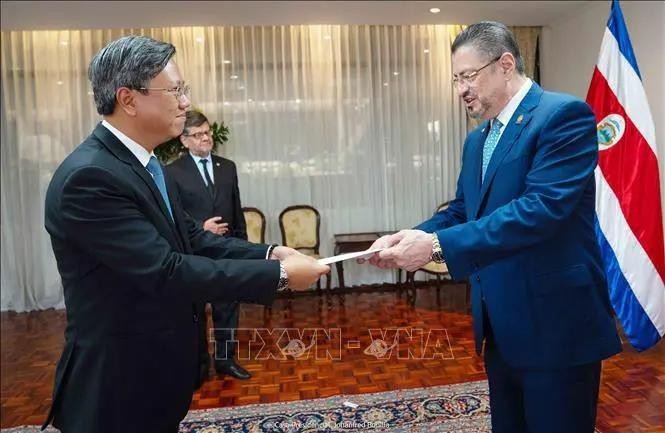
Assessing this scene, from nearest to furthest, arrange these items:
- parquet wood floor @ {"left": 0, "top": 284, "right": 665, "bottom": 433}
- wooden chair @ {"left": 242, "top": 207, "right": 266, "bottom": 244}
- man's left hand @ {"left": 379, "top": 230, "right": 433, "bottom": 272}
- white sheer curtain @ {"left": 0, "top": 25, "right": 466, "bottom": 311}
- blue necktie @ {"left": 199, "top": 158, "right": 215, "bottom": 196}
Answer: man's left hand @ {"left": 379, "top": 230, "right": 433, "bottom": 272}, parquet wood floor @ {"left": 0, "top": 284, "right": 665, "bottom": 433}, blue necktie @ {"left": 199, "top": 158, "right": 215, "bottom": 196}, wooden chair @ {"left": 242, "top": 207, "right": 266, "bottom": 244}, white sheer curtain @ {"left": 0, "top": 25, "right": 466, "bottom": 311}

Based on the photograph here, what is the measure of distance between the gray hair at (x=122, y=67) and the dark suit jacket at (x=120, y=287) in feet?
0.36

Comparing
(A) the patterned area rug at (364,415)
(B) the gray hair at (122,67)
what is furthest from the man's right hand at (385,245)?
(A) the patterned area rug at (364,415)

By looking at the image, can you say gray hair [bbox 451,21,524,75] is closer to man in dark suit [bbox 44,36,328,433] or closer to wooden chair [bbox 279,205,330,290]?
man in dark suit [bbox 44,36,328,433]

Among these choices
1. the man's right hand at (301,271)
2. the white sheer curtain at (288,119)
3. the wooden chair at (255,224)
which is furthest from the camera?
the white sheer curtain at (288,119)

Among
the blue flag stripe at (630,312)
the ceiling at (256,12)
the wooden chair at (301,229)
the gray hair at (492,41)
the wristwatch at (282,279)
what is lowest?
the blue flag stripe at (630,312)

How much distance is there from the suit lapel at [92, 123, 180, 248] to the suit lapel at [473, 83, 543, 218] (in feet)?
3.01

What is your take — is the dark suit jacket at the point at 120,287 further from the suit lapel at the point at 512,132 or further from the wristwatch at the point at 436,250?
the suit lapel at the point at 512,132

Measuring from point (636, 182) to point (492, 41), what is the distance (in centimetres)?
275

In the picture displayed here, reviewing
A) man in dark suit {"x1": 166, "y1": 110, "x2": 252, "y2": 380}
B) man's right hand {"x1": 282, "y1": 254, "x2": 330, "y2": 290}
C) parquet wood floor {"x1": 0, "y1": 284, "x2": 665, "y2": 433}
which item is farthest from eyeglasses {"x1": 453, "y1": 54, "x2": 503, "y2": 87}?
man in dark suit {"x1": 166, "y1": 110, "x2": 252, "y2": 380}

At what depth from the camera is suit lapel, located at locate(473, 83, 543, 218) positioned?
1.49 metres

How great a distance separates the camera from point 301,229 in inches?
230

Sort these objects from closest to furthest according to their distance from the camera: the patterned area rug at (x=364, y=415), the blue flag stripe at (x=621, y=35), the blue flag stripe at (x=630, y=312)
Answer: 1. the patterned area rug at (x=364, y=415)
2. the blue flag stripe at (x=630, y=312)
3. the blue flag stripe at (x=621, y=35)

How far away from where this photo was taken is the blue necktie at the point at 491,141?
1635 millimetres

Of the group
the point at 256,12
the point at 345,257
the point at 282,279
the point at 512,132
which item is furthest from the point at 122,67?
the point at 256,12
